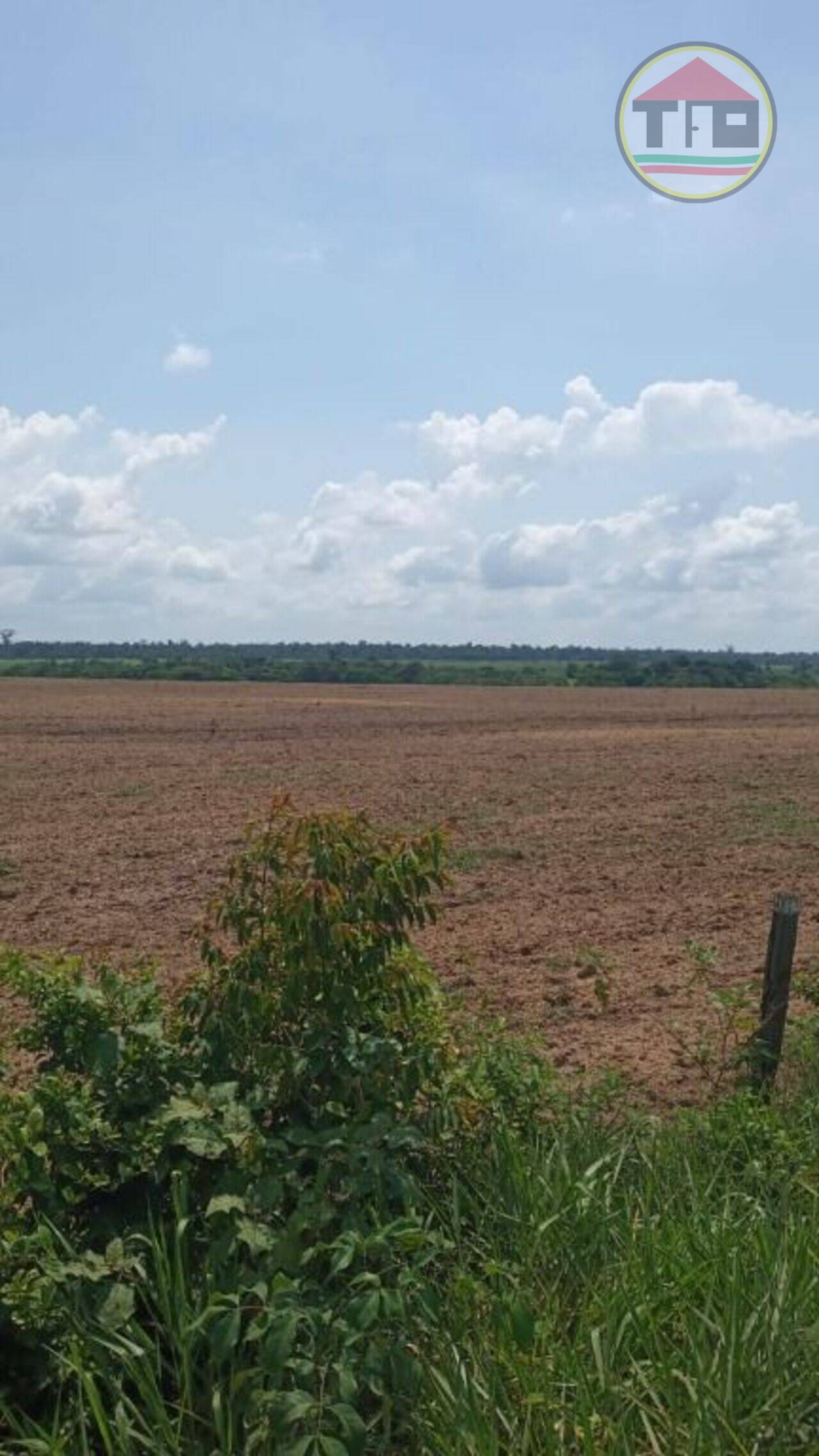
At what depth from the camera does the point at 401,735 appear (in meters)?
33.4

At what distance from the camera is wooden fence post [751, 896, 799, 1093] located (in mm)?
5836

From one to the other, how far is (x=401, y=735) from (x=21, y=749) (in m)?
9.43

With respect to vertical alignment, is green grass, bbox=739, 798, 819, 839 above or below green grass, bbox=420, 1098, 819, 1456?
above

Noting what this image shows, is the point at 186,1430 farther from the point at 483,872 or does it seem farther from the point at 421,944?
the point at 483,872

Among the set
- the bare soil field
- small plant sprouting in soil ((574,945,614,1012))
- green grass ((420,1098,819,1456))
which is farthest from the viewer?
the bare soil field

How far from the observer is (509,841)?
1485cm

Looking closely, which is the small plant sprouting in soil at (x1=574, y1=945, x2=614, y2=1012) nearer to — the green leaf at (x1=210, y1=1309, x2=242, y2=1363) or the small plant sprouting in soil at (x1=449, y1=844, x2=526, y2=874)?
the small plant sprouting in soil at (x1=449, y1=844, x2=526, y2=874)

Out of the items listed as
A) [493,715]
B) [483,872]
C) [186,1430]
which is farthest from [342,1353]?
[493,715]

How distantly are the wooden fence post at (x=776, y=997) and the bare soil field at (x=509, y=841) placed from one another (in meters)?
0.56

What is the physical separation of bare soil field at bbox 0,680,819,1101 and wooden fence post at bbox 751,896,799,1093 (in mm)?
563

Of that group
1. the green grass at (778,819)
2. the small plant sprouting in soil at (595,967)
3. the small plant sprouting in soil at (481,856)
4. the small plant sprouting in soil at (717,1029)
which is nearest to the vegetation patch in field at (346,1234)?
the small plant sprouting in soil at (717,1029)

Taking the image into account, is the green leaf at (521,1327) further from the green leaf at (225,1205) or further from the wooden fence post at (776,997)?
the wooden fence post at (776,997)

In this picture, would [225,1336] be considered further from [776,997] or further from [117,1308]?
[776,997]

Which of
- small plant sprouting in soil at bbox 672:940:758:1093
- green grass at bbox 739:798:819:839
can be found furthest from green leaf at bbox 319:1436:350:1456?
green grass at bbox 739:798:819:839
